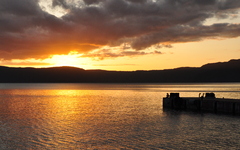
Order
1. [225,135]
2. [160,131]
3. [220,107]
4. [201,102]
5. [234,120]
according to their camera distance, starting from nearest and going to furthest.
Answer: [225,135], [160,131], [234,120], [220,107], [201,102]

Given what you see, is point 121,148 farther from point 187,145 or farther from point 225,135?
point 225,135

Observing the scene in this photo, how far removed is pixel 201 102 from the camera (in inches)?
2404

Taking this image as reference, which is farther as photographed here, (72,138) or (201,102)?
(201,102)

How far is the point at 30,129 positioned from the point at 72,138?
9259 millimetres

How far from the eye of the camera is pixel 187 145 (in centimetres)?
2748

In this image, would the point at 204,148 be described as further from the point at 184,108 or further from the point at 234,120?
the point at 184,108

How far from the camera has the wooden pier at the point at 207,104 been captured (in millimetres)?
52531

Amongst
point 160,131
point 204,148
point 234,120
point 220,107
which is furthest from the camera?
point 220,107

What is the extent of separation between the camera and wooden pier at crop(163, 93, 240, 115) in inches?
2068

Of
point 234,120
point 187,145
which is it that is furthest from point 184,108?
point 187,145

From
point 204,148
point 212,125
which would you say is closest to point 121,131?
point 204,148

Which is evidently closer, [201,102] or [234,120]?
[234,120]

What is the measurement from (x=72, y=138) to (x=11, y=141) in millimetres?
6880

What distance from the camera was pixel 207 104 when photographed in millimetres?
59188
